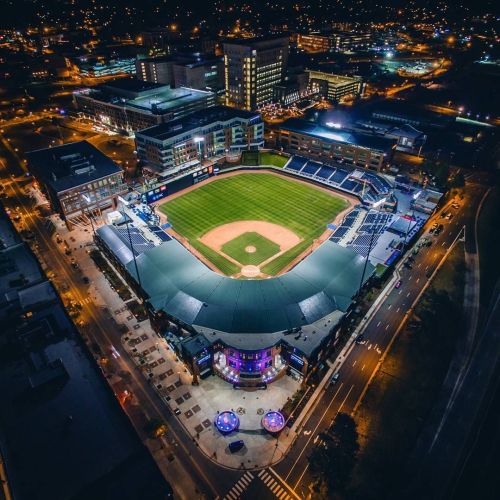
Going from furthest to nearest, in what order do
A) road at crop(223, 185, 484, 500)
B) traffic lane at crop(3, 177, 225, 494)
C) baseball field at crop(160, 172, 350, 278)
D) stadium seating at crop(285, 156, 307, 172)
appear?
stadium seating at crop(285, 156, 307, 172), baseball field at crop(160, 172, 350, 278), traffic lane at crop(3, 177, 225, 494), road at crop(223, 185, 484, 500)

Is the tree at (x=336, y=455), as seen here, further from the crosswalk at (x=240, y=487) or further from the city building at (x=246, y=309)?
the city building at (x=246, y=309)

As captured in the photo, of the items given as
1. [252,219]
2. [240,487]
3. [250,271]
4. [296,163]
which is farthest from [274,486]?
[296,163]

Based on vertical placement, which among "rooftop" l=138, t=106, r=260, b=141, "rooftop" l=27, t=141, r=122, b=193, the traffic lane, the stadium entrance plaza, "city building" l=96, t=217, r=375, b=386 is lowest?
the traffic lane

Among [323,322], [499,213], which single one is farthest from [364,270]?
[499,213]

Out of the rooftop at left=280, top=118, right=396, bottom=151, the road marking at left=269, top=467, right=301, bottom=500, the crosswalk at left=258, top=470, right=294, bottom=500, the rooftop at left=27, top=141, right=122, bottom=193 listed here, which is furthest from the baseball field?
the crosswalk at left=258, top=470, right=294, bottom=500

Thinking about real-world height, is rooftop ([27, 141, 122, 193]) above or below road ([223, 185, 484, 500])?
above

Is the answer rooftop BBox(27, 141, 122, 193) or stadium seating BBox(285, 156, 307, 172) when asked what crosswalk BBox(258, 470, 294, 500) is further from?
stadium seating BBox(285, 156, 307, 172)

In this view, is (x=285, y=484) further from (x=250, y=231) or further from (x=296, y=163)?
(x=296, y=163)
